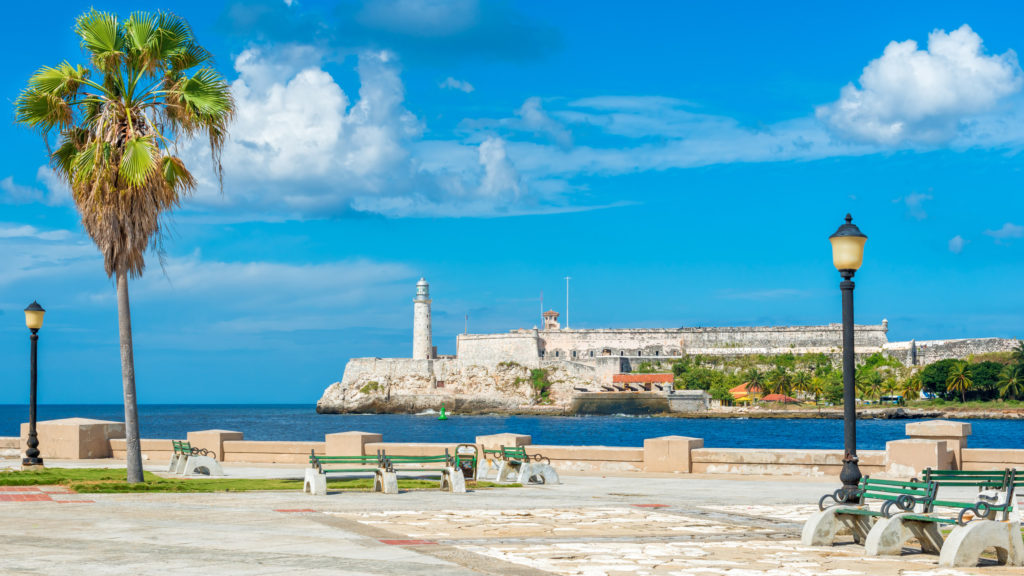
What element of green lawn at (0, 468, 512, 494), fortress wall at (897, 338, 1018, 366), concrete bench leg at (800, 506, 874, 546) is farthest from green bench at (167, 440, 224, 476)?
fortress wall at (897, 338, 1018, 366)

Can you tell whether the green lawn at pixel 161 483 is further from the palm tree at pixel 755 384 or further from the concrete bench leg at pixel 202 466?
the palm tree at pixel 755 384

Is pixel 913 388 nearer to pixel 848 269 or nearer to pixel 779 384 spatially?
pixel 779 384

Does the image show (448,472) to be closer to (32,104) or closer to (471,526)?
(471,526)

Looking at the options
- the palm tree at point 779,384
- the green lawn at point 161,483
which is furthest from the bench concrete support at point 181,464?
the palm tree at point 779,384

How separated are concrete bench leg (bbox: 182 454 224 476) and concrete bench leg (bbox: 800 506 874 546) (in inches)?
532

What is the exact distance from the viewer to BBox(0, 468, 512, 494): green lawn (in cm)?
1766

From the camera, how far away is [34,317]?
2286 cm

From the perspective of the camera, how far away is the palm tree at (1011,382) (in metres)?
117

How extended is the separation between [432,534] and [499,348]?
125 m

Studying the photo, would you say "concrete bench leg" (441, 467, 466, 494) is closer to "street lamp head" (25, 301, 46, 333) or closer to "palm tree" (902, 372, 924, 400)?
"street lamp head" (25, 301, 46, 333)

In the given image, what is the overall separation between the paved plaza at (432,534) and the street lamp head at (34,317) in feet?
20.8

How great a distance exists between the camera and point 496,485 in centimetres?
1952

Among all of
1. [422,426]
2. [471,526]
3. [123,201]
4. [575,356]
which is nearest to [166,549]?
[471,526]

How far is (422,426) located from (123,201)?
300 feet
